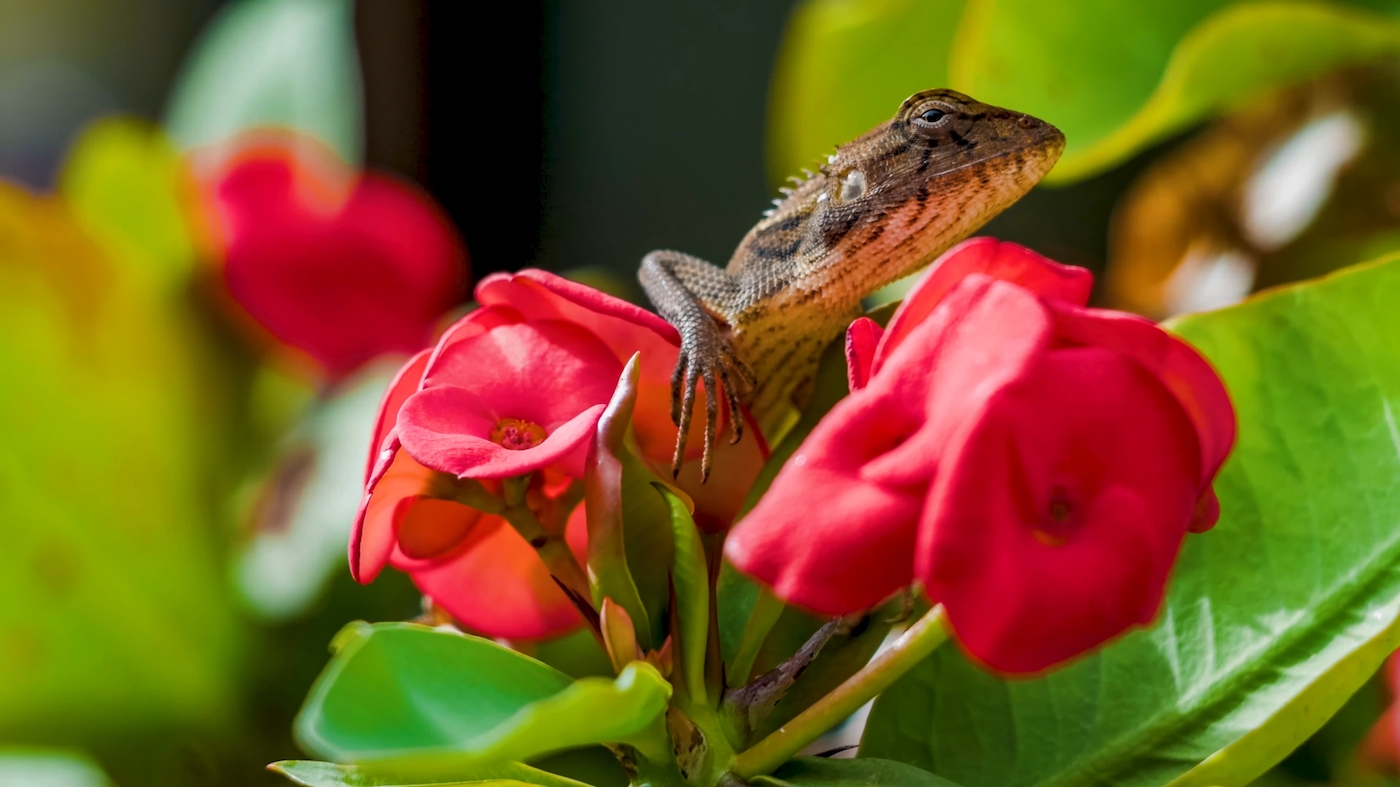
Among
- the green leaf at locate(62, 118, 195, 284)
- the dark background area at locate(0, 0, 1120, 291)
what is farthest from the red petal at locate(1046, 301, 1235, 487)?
the dark background area at locate(0, 0, 1120, 291)

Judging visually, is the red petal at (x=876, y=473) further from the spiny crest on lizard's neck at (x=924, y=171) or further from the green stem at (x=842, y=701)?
the spiny crest on lizard's neck at (x=924, y=171)

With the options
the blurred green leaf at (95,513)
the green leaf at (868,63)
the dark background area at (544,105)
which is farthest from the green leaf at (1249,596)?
the dark background area at (544,105)

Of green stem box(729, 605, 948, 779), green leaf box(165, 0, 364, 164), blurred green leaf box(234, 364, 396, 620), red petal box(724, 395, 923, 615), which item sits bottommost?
blurred green leaf box(234, 364, 396, 620)

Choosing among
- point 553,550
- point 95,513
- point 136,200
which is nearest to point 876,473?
point 553,550

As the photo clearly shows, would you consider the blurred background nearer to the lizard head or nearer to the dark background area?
the lizard head

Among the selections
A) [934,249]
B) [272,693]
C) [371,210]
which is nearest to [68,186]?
[371,210]

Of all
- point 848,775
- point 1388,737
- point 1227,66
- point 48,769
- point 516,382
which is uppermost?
point 1227,66

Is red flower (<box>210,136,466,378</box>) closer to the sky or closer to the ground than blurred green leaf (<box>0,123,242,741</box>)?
closer to the sky

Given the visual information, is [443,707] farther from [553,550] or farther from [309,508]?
[309,508]
